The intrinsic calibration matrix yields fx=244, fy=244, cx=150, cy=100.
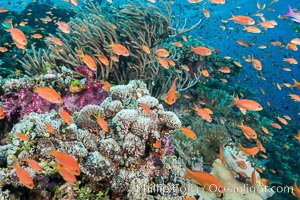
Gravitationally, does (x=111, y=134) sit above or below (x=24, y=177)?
below

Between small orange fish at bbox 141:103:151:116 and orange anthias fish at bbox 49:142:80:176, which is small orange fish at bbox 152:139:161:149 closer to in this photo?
small orange fish at bbox 141:103:151:116

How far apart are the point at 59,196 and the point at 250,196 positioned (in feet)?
12.9

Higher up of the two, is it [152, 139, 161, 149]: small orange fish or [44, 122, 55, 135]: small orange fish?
[44, 122, 55, 135]: small orange fish

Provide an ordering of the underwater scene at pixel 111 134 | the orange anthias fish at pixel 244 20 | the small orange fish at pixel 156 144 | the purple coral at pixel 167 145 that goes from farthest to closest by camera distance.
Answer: the orange anthias fish at pixel 244 20
the purple coral at pixel 167 145
the small orange fish at pixel 156 144
the underwater scene at pixel 111 134

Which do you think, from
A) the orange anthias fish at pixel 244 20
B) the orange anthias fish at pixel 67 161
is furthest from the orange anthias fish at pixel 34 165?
the orange anthias fish at pixel 244 20

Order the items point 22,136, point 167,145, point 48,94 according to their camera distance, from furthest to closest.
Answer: point 167,145 → point 48,94 → point 22,136

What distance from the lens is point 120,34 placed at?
709cm

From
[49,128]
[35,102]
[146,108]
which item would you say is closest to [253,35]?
[146,108]

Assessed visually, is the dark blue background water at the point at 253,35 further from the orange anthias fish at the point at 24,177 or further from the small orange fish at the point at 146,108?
the orange anthias fish at the point at 24,177

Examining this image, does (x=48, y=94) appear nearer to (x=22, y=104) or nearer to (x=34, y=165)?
(x=34, y=165)

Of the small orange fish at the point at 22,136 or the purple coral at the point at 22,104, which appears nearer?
the small orange fish at the point at 22,136

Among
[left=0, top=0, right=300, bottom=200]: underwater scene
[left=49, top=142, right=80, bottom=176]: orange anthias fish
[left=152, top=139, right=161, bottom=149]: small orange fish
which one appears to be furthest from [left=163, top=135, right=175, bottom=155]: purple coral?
[left=49, top=142, right=80, bottom=176]: orange anthias fish

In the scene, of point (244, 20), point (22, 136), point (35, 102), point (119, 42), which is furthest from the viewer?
point (244, 20)

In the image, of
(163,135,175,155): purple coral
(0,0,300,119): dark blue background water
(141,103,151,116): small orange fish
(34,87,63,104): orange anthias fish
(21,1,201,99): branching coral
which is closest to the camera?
(34,87,63,104): orange anthias fish
